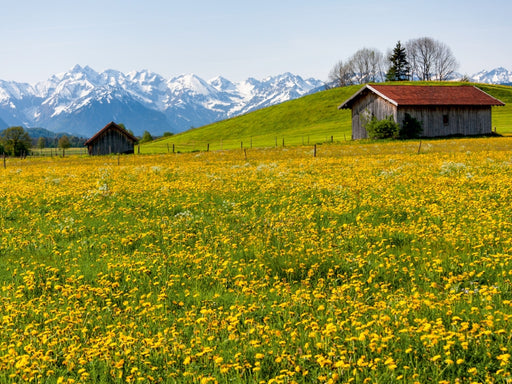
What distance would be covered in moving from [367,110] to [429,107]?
8.33 meters

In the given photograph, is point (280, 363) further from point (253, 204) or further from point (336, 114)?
point (336, 114)

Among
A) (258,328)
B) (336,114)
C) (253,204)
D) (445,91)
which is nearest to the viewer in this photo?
(258,328)

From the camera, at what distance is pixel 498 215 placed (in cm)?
1050

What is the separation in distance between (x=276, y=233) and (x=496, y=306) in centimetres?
487

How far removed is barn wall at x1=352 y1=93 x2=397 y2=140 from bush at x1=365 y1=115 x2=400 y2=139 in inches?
51.3

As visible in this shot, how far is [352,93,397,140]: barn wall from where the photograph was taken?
60500 mm

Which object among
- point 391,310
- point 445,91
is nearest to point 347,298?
point 391,310

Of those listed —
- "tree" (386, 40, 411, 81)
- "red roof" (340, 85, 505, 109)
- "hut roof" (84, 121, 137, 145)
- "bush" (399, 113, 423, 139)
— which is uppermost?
"tree" (386, 40, 411, 81)

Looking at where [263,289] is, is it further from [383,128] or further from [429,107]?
[429,107]

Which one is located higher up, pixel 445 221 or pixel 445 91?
pixel 445 91

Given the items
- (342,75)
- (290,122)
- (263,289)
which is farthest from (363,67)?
(263,289)

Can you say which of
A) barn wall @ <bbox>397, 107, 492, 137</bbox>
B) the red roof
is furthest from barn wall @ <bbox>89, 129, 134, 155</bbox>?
barn wall @ <bbox>397, 107, 492, 137</bbox>

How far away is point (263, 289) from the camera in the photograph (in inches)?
282

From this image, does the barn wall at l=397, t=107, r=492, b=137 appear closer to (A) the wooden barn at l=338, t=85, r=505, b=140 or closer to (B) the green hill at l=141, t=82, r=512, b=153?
(A) the wooden barn at l=338, t=85, r=505, b=140
